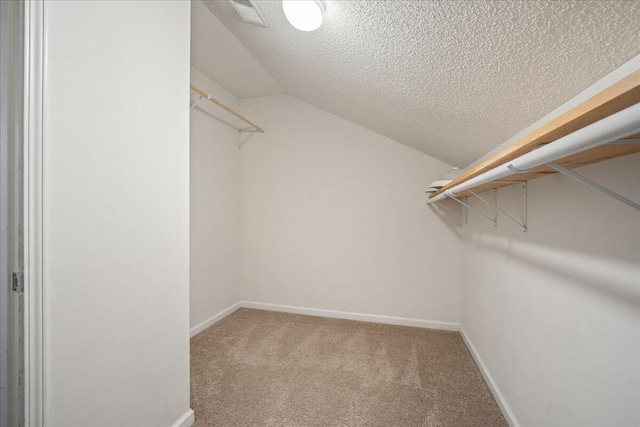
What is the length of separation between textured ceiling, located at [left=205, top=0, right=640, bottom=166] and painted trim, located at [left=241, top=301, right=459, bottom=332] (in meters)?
1.56

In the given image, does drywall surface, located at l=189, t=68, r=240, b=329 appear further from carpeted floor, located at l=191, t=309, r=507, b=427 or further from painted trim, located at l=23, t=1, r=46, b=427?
painted trim, located at l=23, t=1, r=46, b=427

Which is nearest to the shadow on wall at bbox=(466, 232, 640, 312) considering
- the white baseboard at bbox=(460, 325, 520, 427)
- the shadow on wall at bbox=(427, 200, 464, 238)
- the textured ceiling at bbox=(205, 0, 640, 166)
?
the textured ceiling at bbox=(205, 0, 640, 166)

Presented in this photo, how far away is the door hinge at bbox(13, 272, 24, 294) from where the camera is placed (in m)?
0.79

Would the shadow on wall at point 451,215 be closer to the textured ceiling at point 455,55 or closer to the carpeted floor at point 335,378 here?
the textured ceiling at point 455,55

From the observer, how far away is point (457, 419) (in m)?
1.41

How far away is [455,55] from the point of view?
3.29 feet

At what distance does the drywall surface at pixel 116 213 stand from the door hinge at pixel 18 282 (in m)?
0.07

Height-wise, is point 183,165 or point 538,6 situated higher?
point 538,6

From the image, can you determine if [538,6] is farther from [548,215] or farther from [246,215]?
[246,215]

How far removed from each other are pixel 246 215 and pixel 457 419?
2505 millimetres

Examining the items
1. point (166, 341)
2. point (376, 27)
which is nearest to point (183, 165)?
point (166, 341)

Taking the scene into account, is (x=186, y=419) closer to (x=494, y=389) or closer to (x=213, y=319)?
(x=213, y=319)

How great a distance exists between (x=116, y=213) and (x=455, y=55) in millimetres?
1431

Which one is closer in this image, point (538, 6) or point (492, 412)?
point (538, 6)
